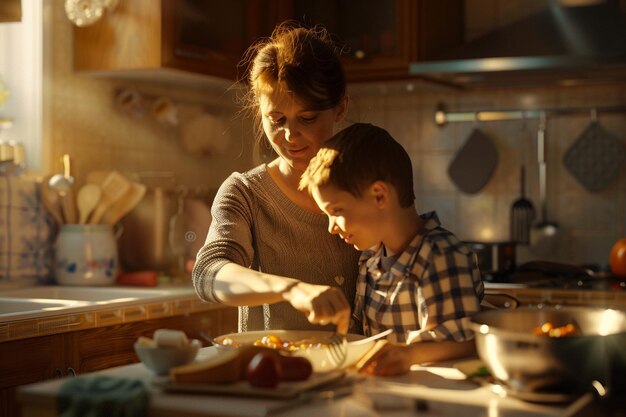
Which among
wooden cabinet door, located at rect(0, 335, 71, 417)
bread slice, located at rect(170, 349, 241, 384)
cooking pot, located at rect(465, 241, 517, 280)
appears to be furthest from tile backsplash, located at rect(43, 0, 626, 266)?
bread slice, located at rect(170, 349, 241, 384)

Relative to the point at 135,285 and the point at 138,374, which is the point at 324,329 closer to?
the point at 138,374

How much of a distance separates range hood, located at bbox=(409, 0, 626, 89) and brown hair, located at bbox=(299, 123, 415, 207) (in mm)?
1865

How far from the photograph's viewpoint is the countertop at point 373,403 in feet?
4.23

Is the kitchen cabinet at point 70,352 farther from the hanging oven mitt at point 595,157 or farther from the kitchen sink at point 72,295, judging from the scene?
the hanging oven mitt at point 595,157

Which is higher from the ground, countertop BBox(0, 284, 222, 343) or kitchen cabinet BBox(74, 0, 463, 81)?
kitchen cabinet BBox(74, 0, 463, 81)

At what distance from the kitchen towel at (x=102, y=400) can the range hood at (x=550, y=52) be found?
2415 millimetres

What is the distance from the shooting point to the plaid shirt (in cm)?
166

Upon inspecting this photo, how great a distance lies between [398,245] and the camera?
1.76 metres

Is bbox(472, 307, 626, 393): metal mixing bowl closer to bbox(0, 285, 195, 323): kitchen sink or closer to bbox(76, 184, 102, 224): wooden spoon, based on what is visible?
bbox(0, 285, 195, 323): kitchen sink

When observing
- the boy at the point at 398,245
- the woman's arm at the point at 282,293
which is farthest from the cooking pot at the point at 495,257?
the woman's arm at the point at 282,293

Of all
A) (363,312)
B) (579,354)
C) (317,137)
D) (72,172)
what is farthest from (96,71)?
(579,354)

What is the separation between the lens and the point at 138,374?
4.99ft

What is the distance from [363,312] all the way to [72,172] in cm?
182

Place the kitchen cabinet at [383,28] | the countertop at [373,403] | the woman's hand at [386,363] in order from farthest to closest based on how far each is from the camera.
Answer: the kitchen cabinet at [383,28] < the woman's hand at [386,363] < the countertop at [373,403]
